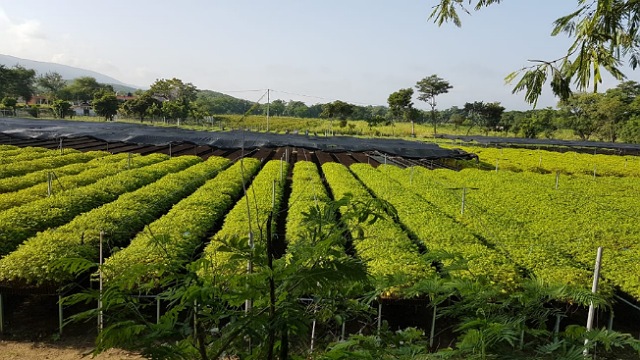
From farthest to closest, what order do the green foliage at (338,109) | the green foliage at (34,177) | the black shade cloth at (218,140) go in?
the green foliage at (338,109) < the black shade cloth at (218,140) < the green foliage at (34,177)

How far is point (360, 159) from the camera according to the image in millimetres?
28391

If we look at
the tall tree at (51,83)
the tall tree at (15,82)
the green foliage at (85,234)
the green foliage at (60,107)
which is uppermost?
the tall tree at (51,83)

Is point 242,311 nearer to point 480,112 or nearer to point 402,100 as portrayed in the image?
point 402,100

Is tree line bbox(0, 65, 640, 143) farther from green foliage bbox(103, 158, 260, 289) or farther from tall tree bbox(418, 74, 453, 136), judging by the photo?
green foliage bbox(103, 158, 260, 289)

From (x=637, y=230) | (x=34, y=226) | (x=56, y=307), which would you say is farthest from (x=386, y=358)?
(x=637, y=230)

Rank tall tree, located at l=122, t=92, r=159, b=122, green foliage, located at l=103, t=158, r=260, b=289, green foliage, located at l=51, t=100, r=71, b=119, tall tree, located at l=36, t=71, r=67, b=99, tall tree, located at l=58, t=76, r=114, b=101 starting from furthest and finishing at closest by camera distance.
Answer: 1. tall tree, located at l=36, t=71, r=67, b=99
2. tall tree, located at l=58, t=76, r=114, b=101
3. tall tree, located at l=122, t=92, r=159, b=122
4. green foliage, located at l=51, t=100, r=71, b=119
5. green foliage, located at l=103, t=158, r=260, b=289

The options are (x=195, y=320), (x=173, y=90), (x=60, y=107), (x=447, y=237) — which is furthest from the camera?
(x=173, y=90)

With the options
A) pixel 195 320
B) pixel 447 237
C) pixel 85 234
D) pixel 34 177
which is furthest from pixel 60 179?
pixel 195 320


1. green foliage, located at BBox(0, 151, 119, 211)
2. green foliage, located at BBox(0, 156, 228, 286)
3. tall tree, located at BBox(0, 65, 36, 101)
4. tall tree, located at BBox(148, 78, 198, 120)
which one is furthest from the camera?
tall tree, located at BBox(148, 78, 198, 120)

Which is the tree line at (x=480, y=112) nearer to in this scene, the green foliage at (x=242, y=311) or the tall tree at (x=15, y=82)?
the tall tree at (x=15, y=82)

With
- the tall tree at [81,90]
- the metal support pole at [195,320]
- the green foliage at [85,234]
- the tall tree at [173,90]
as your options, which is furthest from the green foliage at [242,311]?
the tall tree at [81,90]

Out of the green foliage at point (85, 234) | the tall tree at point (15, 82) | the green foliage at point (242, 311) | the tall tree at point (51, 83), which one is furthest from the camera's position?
the tall tree at point (51, 83)

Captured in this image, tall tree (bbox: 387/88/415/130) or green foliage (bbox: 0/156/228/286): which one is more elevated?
tall tree (bbox: 387/88/415/130)

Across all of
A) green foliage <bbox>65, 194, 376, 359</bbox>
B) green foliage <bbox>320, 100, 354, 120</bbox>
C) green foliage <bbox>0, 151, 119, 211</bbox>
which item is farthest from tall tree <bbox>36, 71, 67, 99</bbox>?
green foliage <bbox>65, 194, 376, 359</bbox>
